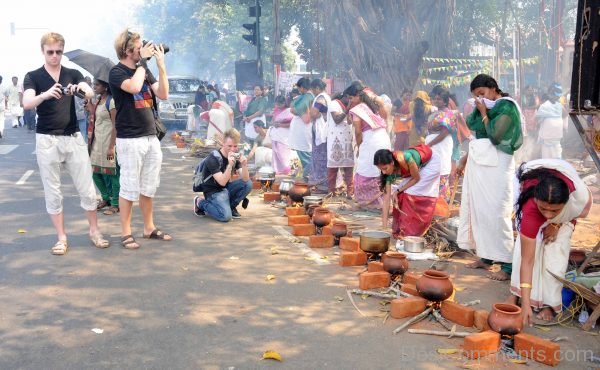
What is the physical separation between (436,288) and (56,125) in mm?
4154

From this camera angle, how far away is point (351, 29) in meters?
17.8

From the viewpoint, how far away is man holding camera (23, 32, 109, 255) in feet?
19.5

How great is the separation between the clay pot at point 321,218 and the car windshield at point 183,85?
1899 cm

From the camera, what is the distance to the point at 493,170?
19.1ft

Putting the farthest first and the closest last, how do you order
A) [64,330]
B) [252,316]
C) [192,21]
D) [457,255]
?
[192,21] < [457,255] < [252,316] < [64,330]

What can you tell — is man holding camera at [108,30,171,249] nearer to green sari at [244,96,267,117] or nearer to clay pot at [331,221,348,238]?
clay pot at [331,221,348,238]

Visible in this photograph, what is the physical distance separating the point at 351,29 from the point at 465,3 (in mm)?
10893

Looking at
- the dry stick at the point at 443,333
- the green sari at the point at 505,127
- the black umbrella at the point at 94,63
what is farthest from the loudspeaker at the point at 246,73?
the dry stick at the point at 443,333

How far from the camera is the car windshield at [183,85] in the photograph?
82.3ft

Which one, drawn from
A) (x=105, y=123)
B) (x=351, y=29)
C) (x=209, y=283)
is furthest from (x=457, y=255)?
(x=351, y=29)

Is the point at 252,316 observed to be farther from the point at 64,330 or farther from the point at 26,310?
the point at 26,310

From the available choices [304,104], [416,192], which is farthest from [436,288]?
[304,104]

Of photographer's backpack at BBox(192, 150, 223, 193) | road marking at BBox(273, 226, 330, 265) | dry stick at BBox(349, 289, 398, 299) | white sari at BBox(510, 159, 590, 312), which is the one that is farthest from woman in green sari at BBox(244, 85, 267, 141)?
white sari at BBox(510, 159, 590, 312)

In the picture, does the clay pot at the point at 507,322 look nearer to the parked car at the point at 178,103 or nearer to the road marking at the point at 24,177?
the road marking at the point at 24,177
